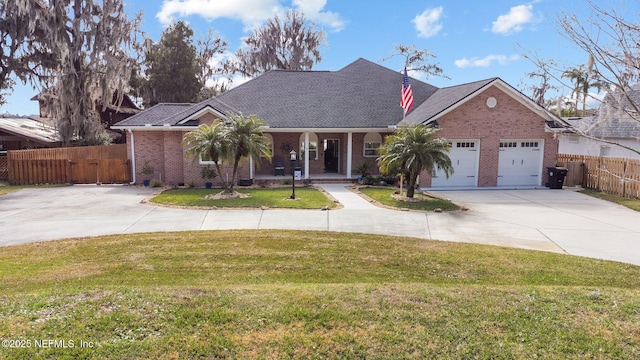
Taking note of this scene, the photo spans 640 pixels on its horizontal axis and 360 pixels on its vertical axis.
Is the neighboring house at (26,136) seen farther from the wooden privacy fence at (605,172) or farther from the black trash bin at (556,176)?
the wooden privacy fence at (605,172)

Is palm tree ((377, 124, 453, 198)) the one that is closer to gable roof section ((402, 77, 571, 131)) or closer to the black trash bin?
gable roof section ((402, 77, 571, 131))

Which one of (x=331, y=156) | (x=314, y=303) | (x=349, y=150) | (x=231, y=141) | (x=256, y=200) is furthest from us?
(x=331, y=156)

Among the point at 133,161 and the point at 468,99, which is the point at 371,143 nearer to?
the point at 468,99

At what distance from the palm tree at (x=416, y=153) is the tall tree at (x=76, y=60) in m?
18.7

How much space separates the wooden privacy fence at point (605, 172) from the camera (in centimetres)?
1537

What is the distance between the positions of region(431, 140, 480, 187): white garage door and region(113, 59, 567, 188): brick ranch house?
0.05 metres

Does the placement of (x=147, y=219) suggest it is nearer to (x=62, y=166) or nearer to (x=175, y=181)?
(x=175, y=181)

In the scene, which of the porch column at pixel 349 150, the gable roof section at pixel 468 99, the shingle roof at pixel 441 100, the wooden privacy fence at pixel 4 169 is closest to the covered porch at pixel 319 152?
the porch column at pixel 349 150

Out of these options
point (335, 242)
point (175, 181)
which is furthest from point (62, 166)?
point (335, 242)

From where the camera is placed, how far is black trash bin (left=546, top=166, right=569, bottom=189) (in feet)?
57.8

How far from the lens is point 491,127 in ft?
58.0

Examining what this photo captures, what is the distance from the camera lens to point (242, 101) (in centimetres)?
2103

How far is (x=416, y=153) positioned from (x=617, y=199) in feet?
27.9

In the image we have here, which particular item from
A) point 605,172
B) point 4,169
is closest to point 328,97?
point 605,172
